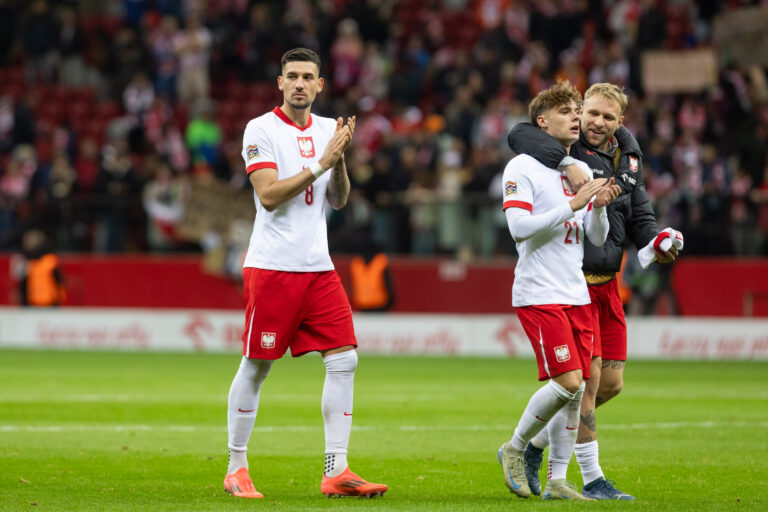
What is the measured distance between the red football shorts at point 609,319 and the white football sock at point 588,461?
1.85 ft

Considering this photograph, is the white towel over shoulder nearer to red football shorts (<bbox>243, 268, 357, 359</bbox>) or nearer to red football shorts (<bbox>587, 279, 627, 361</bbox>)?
red football shorts (<bbox>587, 279, 627, 361</bbox>)

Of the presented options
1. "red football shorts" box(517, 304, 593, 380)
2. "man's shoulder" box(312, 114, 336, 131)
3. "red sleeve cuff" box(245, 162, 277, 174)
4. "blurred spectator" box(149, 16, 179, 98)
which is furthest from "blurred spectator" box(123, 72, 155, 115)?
"red football shorts" box(517, 304, 593, 380)

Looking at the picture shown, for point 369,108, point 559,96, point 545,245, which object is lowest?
point 545,245

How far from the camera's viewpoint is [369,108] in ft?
80.5

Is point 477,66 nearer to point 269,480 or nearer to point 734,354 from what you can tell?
point 734,354

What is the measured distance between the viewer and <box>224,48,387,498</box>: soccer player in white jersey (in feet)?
24.8

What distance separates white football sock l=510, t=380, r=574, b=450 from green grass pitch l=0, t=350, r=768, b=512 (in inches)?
14.7

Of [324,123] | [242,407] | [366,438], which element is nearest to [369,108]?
[366,438]

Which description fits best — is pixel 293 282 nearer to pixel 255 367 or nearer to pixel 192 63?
pixel 255 367

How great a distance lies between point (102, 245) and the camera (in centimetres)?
2370

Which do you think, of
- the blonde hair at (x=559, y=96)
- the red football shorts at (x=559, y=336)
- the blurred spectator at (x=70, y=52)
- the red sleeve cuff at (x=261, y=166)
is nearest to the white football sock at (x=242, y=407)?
the red sleeve cuff at (x=261, y=166)

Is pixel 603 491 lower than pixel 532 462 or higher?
lower

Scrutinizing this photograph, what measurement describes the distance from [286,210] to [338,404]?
1.17m

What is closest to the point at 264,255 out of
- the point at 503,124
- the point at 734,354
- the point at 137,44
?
the point at 734,354
